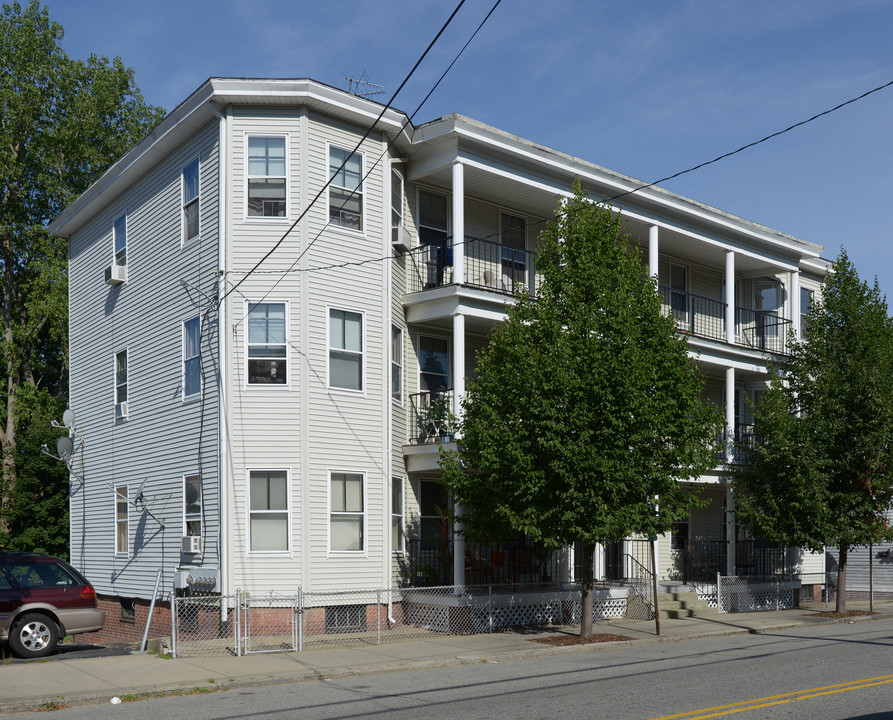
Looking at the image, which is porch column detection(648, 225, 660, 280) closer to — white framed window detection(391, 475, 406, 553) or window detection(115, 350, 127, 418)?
white framed window detection(391, 475, 406, 553)

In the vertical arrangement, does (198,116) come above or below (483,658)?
above

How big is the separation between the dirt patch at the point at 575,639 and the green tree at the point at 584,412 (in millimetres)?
229

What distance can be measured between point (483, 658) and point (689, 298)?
15782 millimetres

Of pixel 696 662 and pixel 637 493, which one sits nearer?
pixel 696 662

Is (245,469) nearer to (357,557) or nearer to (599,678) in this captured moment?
(357,557)

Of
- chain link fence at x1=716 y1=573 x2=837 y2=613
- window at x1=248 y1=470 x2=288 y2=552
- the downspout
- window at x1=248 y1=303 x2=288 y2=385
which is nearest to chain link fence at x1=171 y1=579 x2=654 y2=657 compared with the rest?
the downspout

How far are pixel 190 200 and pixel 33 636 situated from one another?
9.22 meters

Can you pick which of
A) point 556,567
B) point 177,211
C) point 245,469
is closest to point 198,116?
point 177,211

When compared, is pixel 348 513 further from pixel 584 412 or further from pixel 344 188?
pixel 344 188

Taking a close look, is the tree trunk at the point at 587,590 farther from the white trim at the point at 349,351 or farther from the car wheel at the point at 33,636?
the car wheel at the point at 33,636

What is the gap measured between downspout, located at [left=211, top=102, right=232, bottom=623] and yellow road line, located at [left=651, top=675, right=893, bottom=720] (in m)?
10.1

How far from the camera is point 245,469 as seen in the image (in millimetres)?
17750

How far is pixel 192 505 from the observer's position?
1888 cm

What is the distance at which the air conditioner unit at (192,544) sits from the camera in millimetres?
18188
